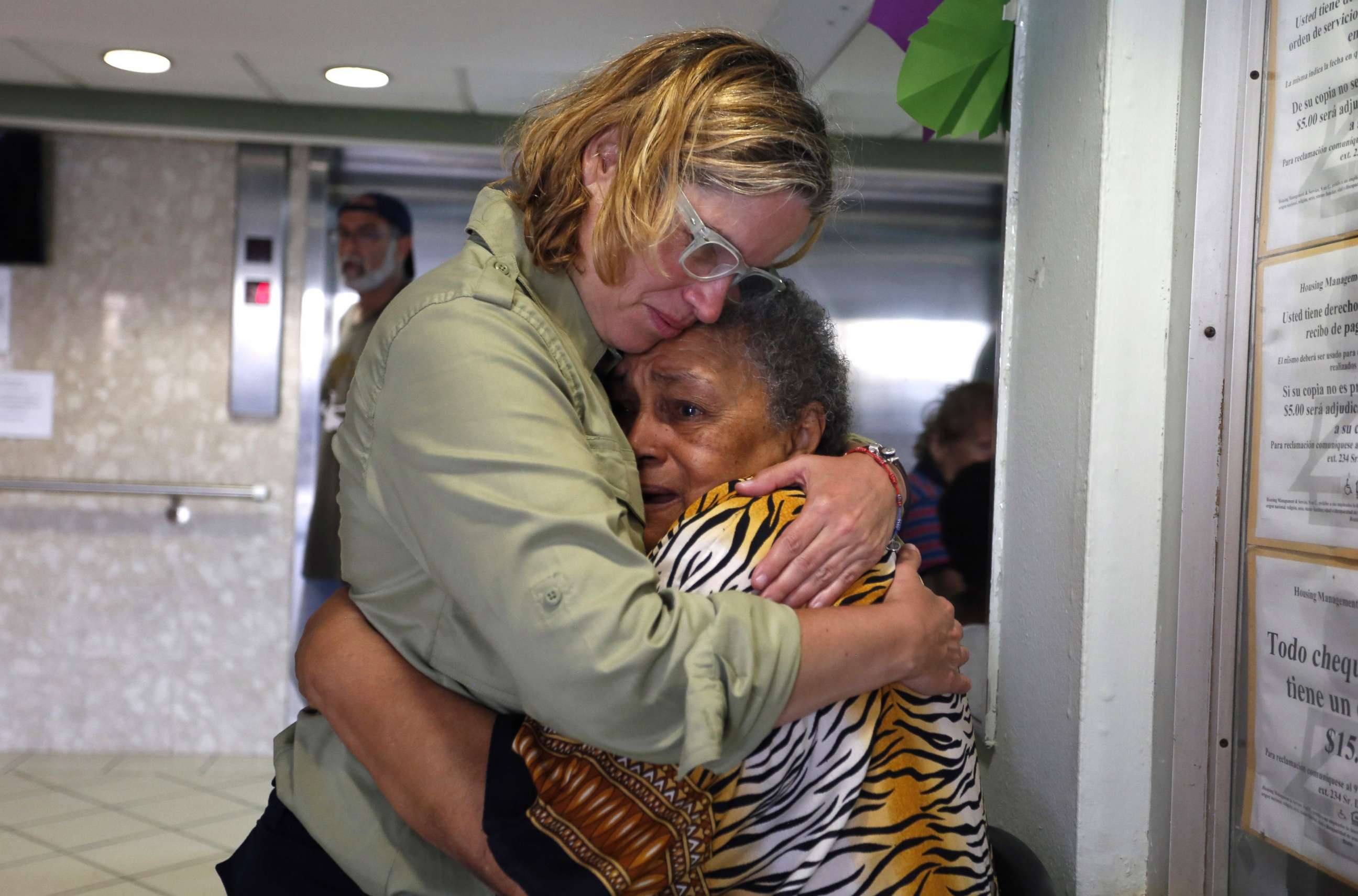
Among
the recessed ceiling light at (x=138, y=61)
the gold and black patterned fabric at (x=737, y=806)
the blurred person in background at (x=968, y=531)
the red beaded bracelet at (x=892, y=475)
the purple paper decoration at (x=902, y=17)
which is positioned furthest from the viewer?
the recessed ceiling light at (x=138, y=61)

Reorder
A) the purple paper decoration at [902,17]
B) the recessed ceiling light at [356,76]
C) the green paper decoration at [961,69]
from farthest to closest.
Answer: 1. the recessed ceiling light at [356,76]
2. the purple paper decoration at [902,17]
3. the green paper decoration at [961,69]

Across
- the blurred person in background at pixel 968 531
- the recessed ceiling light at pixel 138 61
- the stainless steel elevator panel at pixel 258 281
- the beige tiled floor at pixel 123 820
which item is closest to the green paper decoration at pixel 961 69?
the blurred person in background at pixel 968 531

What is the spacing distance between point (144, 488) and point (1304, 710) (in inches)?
153

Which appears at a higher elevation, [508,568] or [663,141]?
[663,141]

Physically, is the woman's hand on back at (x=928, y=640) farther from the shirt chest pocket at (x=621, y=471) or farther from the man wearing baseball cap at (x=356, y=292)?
the man wearing baseball cap at (x=356, y=292)

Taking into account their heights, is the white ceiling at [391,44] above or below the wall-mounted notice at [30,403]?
above

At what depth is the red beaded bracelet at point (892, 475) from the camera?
1252 mm

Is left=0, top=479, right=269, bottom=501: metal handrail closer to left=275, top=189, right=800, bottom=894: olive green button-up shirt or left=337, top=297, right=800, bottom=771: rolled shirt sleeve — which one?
left=275, top=189, right=800, bottom=894: olive green button-up shirt

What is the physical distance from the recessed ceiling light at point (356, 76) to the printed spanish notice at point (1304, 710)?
307cm

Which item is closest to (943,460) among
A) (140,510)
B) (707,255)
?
(707,255)

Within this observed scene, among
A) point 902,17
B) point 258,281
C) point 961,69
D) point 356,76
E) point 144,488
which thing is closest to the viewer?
point 961,69

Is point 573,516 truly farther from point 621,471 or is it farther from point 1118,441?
point 1118,441

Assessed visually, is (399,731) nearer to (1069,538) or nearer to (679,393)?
(679,393)

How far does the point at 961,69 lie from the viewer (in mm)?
1607
